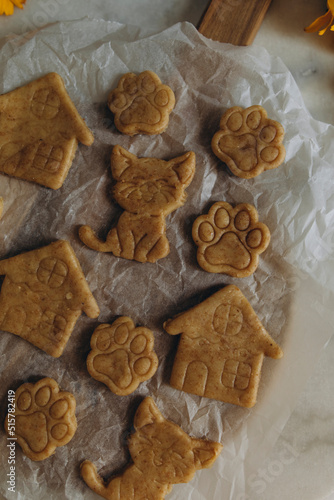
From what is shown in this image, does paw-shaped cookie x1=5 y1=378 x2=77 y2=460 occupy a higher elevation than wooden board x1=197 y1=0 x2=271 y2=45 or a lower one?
lower

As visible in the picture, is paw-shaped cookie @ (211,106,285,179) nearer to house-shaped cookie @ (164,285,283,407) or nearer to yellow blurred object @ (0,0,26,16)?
house-shaped cookie @ (164,285,283,407)

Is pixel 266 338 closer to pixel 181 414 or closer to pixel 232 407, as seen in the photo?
pixel 232 407

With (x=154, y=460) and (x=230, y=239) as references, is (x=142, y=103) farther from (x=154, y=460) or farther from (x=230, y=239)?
(x=154, y=460)

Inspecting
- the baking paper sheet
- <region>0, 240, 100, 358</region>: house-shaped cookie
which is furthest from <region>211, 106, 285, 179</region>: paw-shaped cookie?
<region>0, 240, 100, 358</region>: house-shaped cookie

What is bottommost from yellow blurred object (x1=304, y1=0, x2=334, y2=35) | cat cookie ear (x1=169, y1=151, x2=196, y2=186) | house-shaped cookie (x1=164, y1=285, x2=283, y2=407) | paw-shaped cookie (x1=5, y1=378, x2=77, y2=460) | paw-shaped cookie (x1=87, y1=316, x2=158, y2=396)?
paw-shaped cookie (x1=5, y1=378, x2=77, y2=460)

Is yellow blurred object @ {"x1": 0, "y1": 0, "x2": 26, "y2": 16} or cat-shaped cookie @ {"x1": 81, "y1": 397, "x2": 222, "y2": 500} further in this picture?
yellow blurred object @ {"x1": 0, "y1": 0, "x2": 26, "y2": 16}

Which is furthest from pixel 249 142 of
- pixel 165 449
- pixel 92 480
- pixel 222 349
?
pixel 92 480
